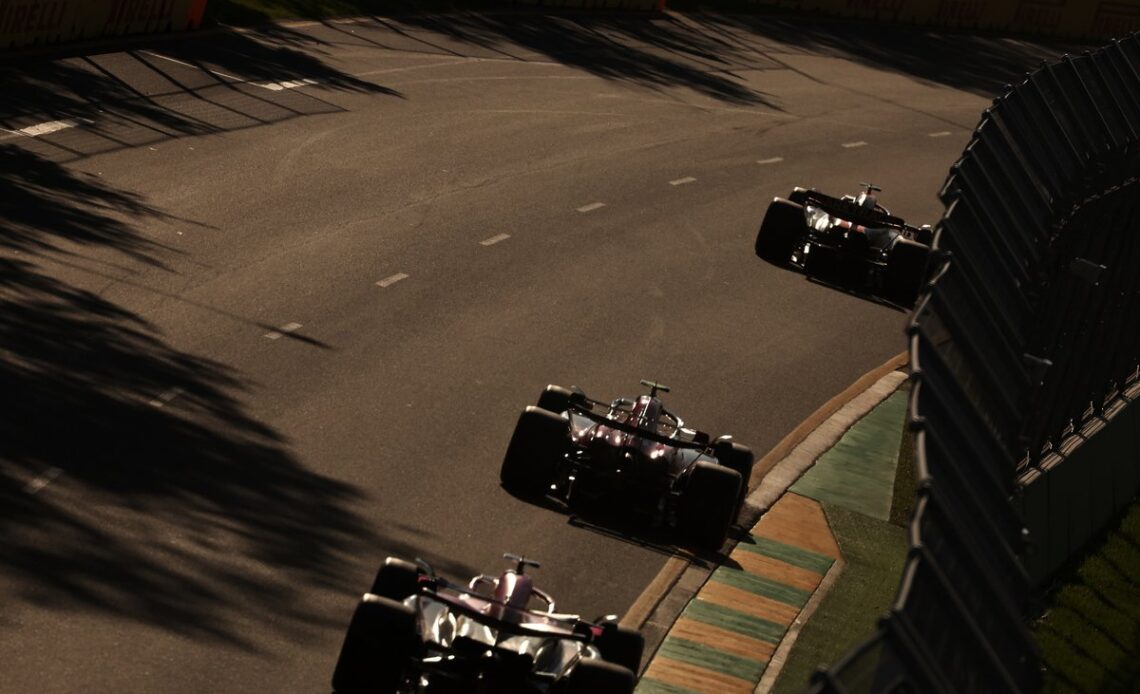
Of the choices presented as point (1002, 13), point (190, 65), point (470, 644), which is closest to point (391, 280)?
point (190, 65)

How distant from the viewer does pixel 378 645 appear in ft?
34.1

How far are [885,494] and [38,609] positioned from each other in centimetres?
820

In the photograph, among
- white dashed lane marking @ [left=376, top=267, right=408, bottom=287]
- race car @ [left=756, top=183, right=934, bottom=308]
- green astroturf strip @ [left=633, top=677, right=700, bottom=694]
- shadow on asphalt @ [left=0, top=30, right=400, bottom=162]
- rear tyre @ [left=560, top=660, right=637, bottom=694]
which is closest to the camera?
rear tyre @ [left=560, top=660, right=637, bottom=694]

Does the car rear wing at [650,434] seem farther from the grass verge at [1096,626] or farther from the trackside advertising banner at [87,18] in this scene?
the trackside advertising banner at [87,18]

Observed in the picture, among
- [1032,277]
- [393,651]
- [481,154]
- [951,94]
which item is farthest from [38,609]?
[951,94]

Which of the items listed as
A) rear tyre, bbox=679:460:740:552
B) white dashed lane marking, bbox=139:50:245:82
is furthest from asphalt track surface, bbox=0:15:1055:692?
rear tyre, bbox=679:460:740:552

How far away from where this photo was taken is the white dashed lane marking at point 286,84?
95.9ft

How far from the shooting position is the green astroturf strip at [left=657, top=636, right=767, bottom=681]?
41.5 ft

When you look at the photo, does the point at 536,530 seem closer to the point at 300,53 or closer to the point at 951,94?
the point at 300,53

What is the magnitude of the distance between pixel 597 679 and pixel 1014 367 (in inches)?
110

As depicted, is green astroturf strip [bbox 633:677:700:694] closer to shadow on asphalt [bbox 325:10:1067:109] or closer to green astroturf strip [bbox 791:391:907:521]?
green astroturf strip [bbox 791:391:907:521]

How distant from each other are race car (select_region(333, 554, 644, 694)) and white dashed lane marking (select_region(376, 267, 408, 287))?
9.45m

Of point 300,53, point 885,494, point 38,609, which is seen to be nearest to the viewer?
point 38,609

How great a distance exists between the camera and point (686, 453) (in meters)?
15.0
